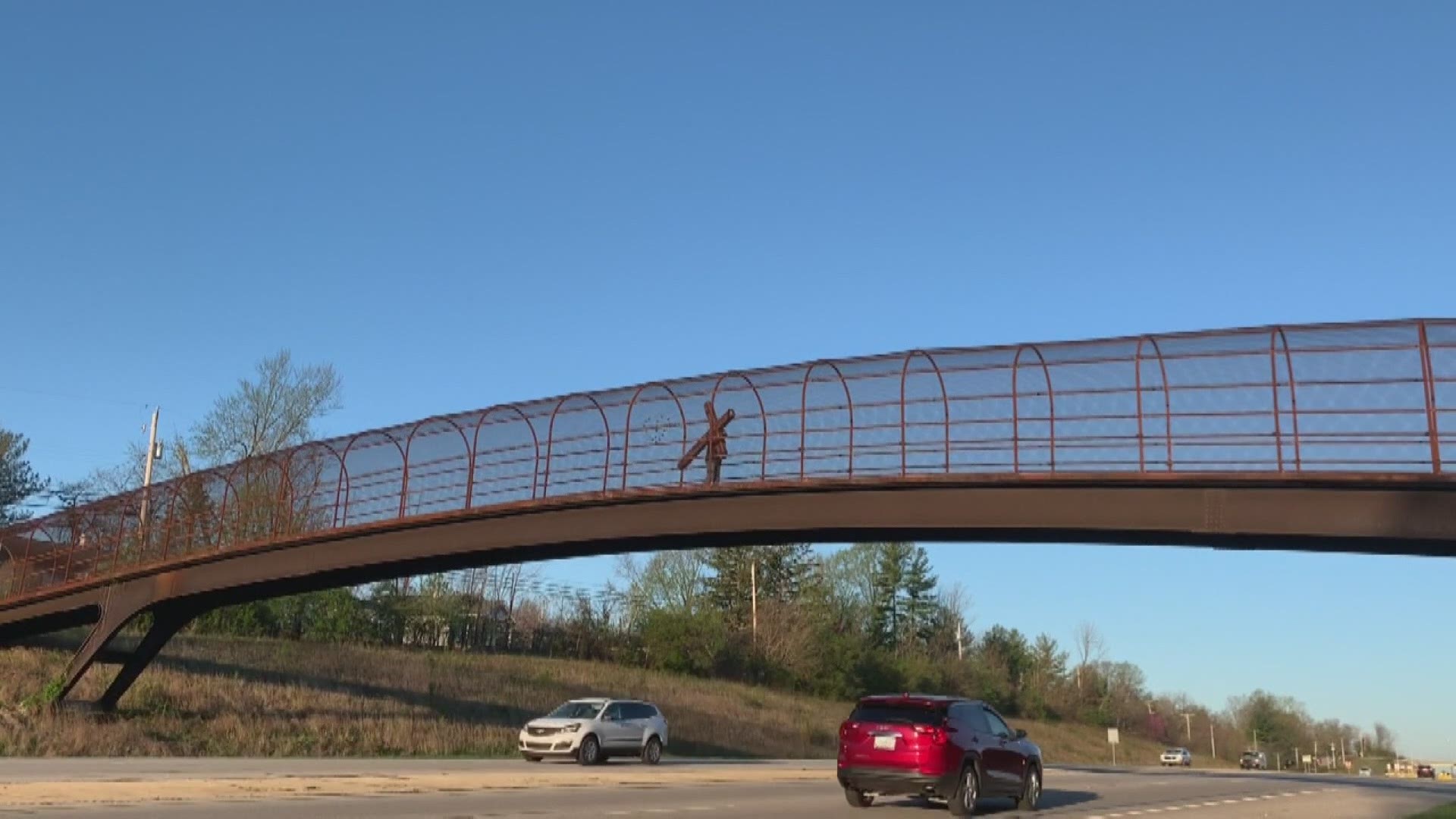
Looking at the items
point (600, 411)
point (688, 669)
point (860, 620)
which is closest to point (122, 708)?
point (600, 411)

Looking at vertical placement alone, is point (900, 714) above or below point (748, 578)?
below

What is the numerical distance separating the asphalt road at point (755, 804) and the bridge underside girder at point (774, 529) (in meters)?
4.64

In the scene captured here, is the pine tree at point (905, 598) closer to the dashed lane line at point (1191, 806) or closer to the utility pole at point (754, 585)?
the utility pole at point (754, 585)

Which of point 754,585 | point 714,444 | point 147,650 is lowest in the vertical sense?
point 147,650

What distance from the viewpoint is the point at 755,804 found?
60.0ft

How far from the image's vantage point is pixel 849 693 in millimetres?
75000

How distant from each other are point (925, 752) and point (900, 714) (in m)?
0.85

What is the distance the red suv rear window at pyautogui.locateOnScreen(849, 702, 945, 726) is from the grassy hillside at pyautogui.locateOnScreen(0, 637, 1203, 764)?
748 inches

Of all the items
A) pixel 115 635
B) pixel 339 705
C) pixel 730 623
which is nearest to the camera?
pixel 115 635

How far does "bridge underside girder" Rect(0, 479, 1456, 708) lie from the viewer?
18.5 metres

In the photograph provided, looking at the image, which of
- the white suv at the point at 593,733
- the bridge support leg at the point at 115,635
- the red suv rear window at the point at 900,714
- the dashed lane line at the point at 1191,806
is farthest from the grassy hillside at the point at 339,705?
the dashed lane line at the point at 1191,806

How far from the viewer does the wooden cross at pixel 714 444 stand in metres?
24.1

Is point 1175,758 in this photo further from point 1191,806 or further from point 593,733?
point 1191,806

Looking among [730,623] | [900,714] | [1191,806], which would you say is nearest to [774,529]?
[900,714]
